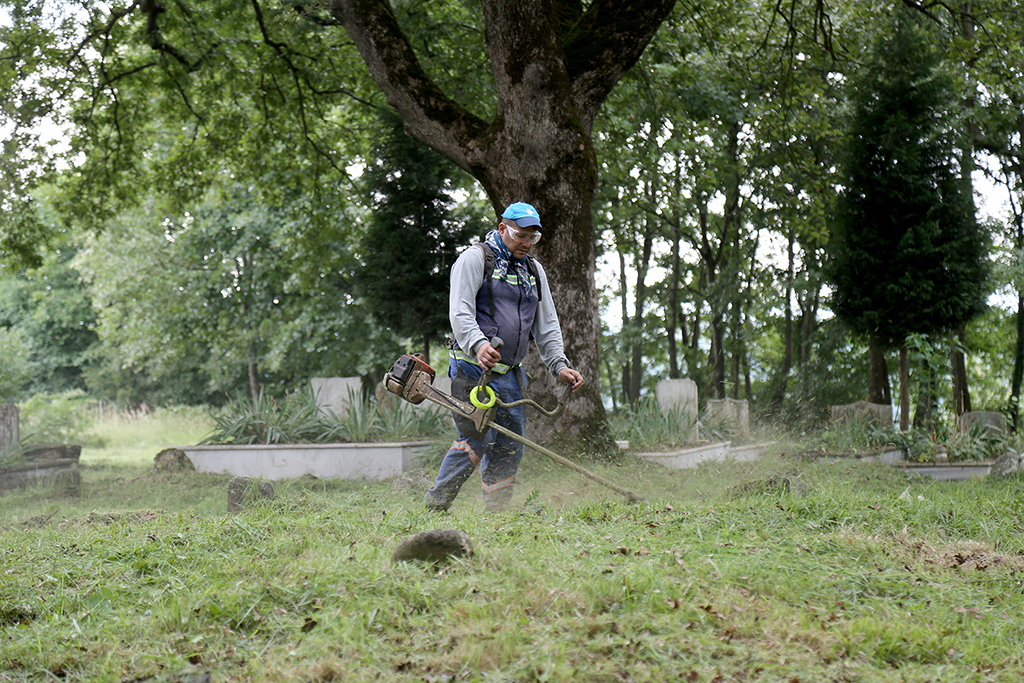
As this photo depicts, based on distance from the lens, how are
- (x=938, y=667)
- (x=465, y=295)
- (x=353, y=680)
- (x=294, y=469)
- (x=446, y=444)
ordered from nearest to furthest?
1. (x=353, y=680)
2. (x=938, y=667)
3. (x=465, y=295)
4. (x=446, y=444)
5. (x=294, y=469)

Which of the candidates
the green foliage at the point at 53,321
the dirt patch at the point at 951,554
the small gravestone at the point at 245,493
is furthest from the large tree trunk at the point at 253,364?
the dirt patch at the point at 951,554

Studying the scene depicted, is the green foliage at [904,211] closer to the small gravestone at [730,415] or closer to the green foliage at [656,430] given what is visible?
the small gravestone at [730,415]

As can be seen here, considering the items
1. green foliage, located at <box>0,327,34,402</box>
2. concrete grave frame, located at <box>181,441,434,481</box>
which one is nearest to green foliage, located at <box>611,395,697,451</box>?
concrete grave frame, located at <box>181,441,434,481</box>

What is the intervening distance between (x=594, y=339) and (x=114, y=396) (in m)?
32.3

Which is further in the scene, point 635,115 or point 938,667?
point 635,115

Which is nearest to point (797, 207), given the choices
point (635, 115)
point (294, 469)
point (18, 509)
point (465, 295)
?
point (635, 115)

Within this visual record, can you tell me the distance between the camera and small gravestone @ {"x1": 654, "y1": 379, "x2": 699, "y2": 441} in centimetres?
1100

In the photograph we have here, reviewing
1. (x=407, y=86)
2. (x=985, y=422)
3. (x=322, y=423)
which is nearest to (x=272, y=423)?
(x=322, y=423)

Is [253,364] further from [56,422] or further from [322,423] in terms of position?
[322,423]

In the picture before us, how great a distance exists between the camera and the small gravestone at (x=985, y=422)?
10141mm

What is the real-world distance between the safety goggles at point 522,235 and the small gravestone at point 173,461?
6900mm

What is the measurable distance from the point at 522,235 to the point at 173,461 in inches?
285

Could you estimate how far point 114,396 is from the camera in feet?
118

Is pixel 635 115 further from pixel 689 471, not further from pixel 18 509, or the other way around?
pixel 18 509
